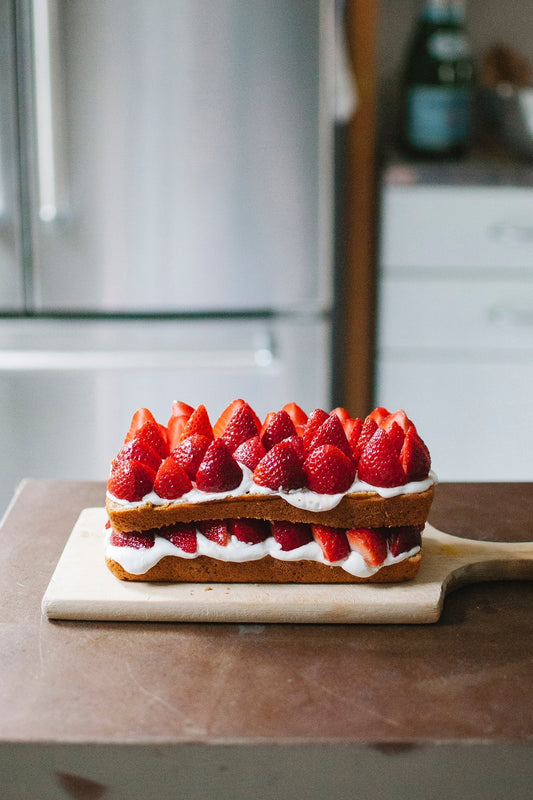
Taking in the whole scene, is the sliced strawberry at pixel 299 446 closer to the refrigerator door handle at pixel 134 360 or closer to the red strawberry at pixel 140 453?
the red strawberry at pixel 140 453

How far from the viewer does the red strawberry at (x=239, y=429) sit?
1.06 metres

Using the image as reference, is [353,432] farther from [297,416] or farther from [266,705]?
[266,705]

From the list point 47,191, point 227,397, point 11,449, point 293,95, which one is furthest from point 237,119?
point 11,449

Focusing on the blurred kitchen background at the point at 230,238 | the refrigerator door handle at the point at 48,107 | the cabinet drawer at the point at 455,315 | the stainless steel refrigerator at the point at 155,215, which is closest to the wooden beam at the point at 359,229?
the blurred kitchen background at the point at 230,238

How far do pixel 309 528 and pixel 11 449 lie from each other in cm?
151

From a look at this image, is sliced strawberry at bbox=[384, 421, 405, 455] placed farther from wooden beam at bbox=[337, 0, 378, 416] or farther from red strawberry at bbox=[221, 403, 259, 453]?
wooden beam at bbox=[337, 0, 378, 416]

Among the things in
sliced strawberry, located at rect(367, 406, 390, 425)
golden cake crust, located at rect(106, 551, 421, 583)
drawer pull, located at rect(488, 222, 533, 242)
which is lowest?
golden cake crust, located at rect(106, 551, 421, 583)

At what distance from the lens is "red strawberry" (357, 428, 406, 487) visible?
990 mm

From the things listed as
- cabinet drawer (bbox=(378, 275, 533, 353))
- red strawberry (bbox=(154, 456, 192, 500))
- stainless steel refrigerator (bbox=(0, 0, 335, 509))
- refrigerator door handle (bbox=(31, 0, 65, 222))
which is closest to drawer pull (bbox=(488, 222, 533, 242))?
cabinet drawer (bbox=(378, 275, 533, 353))

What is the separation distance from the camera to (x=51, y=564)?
1093 millimetres

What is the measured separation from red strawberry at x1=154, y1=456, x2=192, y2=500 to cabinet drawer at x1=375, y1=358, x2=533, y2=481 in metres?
1.62

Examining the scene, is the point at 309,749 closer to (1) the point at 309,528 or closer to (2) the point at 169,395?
(1) the point at 309,528

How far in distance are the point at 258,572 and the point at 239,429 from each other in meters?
0.15

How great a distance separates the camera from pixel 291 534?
100 cm
